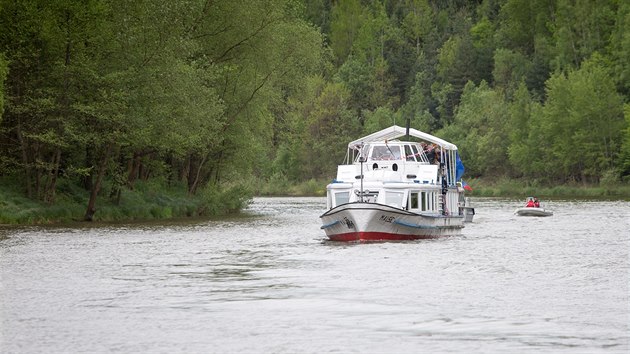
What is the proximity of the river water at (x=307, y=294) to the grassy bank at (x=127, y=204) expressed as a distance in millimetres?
6811

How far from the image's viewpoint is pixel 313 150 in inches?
6580

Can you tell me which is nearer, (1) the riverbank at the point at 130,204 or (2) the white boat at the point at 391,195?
(2) the white boat at the point at 391,195

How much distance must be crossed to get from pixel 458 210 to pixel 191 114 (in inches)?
618

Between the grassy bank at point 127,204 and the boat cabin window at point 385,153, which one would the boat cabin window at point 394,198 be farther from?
the grassy bank at point 127,204

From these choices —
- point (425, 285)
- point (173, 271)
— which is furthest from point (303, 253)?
point (425, 285)

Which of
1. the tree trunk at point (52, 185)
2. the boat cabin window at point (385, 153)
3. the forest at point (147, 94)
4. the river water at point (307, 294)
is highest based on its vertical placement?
the forest at point (147, 94)

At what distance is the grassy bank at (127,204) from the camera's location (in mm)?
58156

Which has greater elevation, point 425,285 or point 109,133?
point 109,133

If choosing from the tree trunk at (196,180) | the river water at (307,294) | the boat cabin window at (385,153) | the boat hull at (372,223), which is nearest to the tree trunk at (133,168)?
the tree trunk at (196,180)

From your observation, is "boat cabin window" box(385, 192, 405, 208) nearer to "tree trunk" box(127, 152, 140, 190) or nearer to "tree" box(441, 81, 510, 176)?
"tree trunk" box(127, 152, 140, 190)

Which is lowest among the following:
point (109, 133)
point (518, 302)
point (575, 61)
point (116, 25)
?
point (518, 302)

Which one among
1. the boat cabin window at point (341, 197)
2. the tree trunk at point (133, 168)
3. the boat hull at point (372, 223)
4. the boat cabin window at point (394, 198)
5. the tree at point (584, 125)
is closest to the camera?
the boat hull at point (372, 223)

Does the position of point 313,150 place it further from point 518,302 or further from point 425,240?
point 518,302

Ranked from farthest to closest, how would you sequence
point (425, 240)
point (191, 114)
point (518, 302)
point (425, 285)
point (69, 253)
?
point (191, 114) < point (425, 240) < point (69, 253) < point (425, 285) < point (518, 302)
